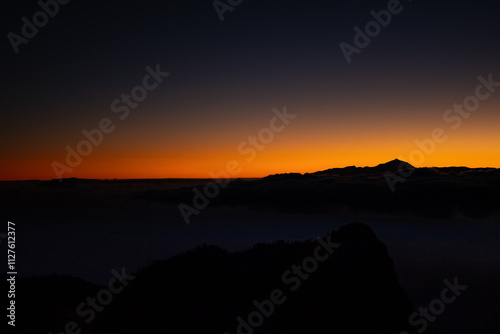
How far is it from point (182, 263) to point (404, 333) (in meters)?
10.7

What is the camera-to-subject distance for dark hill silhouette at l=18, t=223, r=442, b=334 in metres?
14.6

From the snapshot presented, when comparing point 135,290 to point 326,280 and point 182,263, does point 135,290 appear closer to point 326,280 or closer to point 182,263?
point 182,263

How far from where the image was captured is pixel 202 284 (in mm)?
16641

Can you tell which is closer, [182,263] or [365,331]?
[365,331]

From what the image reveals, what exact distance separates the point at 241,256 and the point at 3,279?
41.7 feet

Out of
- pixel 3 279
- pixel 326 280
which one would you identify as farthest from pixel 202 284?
pixel 3 279

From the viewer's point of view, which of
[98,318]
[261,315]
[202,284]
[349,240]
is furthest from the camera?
[349,240]

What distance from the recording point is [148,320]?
49.5ft

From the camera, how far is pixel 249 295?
51.0ft

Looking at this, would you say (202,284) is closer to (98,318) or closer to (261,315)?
(261,315)

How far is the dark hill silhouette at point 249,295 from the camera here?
47.9 ft

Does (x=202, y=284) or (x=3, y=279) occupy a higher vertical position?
(x=3, y=279)

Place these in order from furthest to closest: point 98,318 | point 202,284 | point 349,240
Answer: point 349,240 < point 202,284 < point 98,318

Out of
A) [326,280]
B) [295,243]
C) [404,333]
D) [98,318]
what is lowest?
[404,333]
